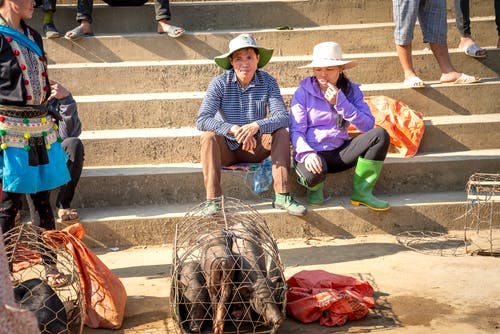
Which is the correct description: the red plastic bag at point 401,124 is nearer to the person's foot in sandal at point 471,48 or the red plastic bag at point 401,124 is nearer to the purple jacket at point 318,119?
the purple jacket at point 318,119

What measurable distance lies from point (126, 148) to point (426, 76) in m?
3.05

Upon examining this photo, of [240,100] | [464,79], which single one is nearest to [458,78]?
[464,79]

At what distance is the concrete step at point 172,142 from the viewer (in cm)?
611

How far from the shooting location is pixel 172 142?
615 centimetres

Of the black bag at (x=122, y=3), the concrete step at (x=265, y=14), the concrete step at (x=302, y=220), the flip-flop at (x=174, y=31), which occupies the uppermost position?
the black bag at (x=122, y=3)

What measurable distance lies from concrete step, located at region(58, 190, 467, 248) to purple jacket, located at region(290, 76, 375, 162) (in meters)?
0.50

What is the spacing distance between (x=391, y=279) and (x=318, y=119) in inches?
61.4

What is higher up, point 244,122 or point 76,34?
point 76,34

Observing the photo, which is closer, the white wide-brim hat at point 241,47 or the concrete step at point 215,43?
the white wide-brim hat at point 241,47

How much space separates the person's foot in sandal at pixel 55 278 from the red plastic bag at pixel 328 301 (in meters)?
1.39

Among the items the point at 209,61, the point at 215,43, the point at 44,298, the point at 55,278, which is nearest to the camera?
the point at 44,298

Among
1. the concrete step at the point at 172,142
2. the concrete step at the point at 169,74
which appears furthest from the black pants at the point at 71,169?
the concrete step at the point at 169,74

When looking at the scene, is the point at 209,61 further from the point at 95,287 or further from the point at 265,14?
the point at 95,287

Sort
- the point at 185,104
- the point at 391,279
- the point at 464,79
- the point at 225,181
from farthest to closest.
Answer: the point at 464,79 < the point at 185,104 < the point at 225,181 < the point at 391,279
